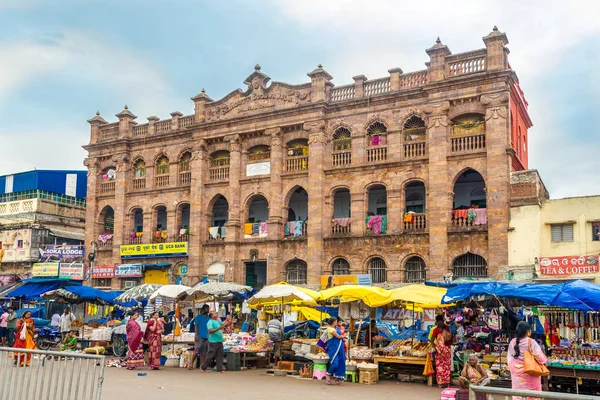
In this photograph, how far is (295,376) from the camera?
16.1 m

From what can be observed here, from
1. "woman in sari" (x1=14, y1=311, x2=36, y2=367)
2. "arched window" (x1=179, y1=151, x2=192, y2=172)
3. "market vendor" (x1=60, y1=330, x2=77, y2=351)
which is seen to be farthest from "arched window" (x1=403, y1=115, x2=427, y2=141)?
"woman in sari" (x1=14, y1=311, x2=36, y2=367)

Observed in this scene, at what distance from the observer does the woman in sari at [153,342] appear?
57.2 feet

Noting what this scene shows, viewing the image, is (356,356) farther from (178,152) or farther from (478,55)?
(178,152)

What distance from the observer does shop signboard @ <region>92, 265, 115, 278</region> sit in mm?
34844

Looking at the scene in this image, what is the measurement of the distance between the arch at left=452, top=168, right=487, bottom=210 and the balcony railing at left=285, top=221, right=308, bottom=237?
6.83m

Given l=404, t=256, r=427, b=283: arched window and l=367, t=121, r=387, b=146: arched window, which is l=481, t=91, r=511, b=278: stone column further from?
l=367, t=121, r=387, b=146: arched window

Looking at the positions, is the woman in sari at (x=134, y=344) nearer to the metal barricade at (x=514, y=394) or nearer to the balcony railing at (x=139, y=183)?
the metal barricade at (x=514, y=394)

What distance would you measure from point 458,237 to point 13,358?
65.8 ft

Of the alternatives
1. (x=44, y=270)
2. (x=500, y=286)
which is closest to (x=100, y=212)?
(x=44, y=270)

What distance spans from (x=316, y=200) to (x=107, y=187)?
14321 millimetres

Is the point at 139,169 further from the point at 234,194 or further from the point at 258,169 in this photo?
the point at 258,169

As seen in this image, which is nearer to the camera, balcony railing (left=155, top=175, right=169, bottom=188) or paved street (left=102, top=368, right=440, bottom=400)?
paved street (left=102, top=368, right=440, bottom=400)

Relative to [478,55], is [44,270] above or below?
below

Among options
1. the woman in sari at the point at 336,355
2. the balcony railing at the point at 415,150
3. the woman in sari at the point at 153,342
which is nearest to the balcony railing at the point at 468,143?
the balcony railing at the point at 415,150
